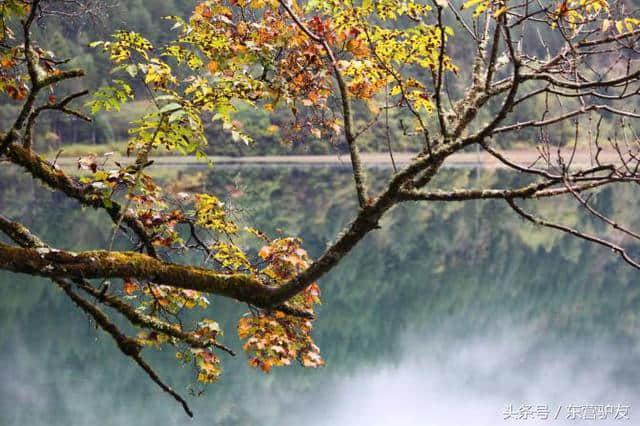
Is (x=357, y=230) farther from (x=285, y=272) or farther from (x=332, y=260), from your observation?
(x=285, y=272)

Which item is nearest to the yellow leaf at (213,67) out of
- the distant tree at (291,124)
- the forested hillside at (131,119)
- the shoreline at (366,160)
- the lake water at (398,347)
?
the distant tree at (291,124)

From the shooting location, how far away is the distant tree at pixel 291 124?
263 cm

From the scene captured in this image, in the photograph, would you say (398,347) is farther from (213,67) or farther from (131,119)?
(131,119)

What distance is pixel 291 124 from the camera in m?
4.16

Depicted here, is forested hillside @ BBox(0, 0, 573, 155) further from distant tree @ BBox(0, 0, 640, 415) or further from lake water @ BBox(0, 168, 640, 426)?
distant tree @ BBox(0, 0, 640, 415)

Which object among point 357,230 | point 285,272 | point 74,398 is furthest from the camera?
point 74,398

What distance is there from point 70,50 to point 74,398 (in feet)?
156

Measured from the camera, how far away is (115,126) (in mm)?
60500

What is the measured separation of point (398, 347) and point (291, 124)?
15576 mm

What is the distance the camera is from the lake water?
1383cm

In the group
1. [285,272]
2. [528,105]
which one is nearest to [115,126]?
[528,105]

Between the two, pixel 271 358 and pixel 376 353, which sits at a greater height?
pixel 376 353

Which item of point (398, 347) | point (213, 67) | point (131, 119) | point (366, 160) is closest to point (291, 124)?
point (213, 67)

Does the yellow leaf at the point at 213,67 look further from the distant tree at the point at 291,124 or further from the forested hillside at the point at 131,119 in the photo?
the forested hillside at the point at 131,119
